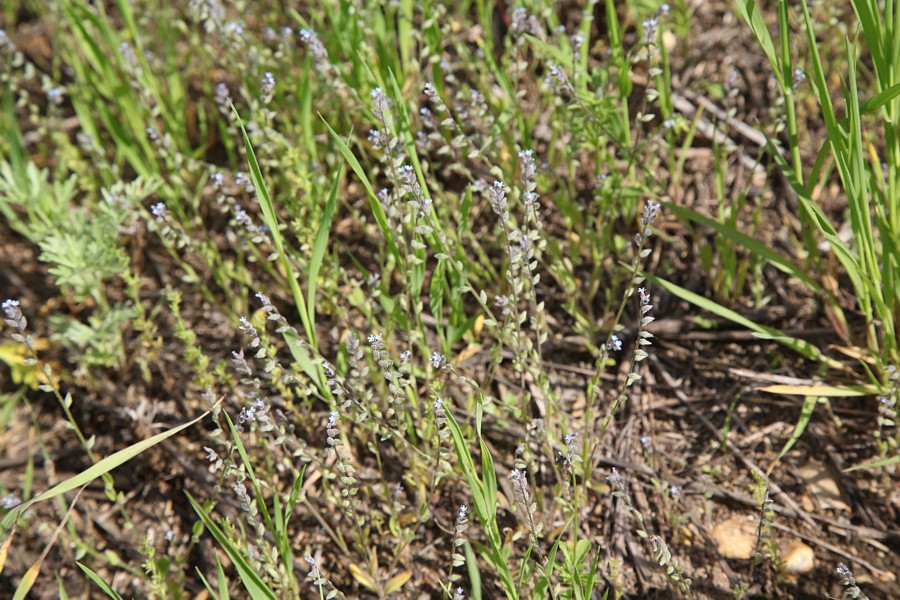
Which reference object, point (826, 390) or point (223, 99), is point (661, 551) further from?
point (223, 99)

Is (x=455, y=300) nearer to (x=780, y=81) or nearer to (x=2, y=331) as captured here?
(x=780, y=81)

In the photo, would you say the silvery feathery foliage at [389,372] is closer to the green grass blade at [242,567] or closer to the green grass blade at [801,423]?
the green grass blade at [242,567]

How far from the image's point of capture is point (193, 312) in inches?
117

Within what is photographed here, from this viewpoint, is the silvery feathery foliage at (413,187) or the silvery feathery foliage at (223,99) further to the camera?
the silvery feathery foliage at (223,99)

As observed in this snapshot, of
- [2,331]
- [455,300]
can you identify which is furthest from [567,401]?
[2,331]

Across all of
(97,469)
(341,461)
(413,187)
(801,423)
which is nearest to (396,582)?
(341,461)

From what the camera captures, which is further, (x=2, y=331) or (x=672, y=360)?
(x=2, y=331)

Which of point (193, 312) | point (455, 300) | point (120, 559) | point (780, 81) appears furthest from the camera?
point (193, 312)

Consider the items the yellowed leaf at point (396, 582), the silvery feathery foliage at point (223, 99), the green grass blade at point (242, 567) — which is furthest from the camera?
the silvery feathery foliage at point (223, 99)

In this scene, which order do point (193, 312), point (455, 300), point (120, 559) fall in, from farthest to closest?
point (193, 312) → point (120, 559) → point (455, 300)

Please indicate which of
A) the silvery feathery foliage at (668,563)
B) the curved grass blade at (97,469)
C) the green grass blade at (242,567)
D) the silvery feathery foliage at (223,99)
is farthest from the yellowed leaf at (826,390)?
the silvery feathery foliage at (223,99)

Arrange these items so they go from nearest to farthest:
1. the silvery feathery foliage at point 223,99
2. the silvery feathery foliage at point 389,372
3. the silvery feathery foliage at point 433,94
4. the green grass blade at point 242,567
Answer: the green grass blade at point 242,567 → the silvery feathery foliage at point 389,372 → the silvery feathery foliage at point 433,94 → the silvery feathery foliage at point 223,99

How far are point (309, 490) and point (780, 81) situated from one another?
1.91m

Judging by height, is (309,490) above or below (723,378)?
below
